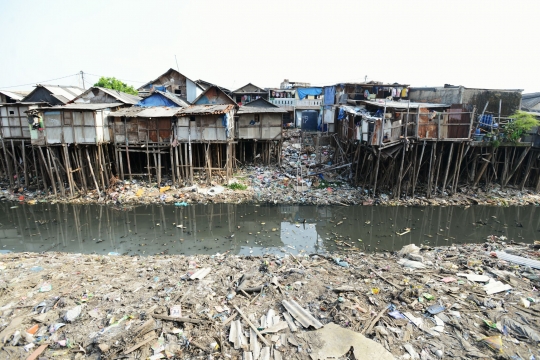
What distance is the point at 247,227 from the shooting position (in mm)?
11312

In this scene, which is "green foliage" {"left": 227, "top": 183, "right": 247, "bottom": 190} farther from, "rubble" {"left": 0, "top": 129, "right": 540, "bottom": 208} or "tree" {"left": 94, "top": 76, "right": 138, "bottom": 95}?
"tree" {"left": 94, "top": 76, "right": 138, "bottom": 95}

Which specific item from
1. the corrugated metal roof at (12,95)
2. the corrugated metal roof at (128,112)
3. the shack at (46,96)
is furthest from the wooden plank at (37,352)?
the corrugated metal roof at (12,95)

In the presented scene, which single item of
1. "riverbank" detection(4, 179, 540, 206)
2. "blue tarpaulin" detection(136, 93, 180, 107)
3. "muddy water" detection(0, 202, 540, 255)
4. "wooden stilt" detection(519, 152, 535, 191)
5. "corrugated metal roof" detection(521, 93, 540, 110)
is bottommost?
"muddy water" detection(0, 202, 540, 255)

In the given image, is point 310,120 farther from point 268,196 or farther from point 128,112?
point 128,112

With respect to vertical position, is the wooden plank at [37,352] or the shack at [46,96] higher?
the shack at [46,96]

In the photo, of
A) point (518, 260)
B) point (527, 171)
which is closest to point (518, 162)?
point (527, 171)

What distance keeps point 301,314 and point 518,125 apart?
45.3 ft

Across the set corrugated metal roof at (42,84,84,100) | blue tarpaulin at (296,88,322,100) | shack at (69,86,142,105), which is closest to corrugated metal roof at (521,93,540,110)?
blue tarpaulin at (296,88,322,100)

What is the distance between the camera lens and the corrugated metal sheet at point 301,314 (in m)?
5.14

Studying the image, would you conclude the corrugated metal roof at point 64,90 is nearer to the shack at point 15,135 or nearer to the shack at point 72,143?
the shack at point 15,135

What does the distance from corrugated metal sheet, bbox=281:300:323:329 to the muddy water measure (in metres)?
3.88

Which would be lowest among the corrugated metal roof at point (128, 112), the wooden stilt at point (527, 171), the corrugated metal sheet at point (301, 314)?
the corrugated metal sheet at point (301, 314)

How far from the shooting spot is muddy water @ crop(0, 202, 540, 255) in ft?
32.3

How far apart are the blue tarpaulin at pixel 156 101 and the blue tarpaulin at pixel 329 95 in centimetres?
1050
